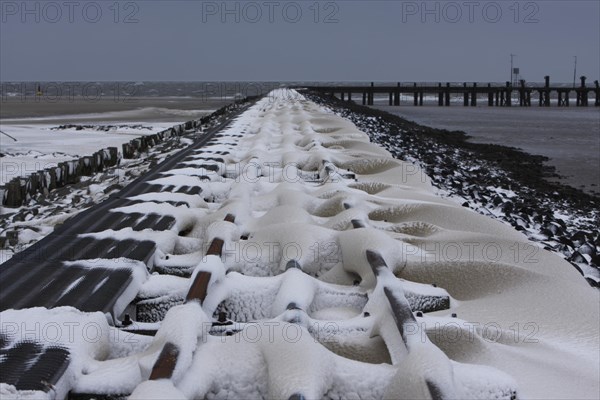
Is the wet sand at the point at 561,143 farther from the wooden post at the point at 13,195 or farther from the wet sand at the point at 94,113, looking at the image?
the wet sand at the point at 94,113

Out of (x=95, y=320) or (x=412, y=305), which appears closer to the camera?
(x=95, y=320)

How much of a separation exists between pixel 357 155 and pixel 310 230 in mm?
3955

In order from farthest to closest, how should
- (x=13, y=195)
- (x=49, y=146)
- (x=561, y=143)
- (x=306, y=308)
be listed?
(x=561, y=143) < (x=49, y=146) < (x=13, y=195) < (x=306, y=308)

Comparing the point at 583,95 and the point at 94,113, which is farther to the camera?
the point at 583,95

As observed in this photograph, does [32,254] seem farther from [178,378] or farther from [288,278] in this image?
[178,378]

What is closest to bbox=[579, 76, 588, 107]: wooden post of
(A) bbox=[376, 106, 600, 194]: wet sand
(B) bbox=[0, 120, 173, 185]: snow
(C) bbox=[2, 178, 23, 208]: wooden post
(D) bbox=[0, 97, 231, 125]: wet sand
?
Result: (A) bbox=[376, 106, 600, 194]: wet sand

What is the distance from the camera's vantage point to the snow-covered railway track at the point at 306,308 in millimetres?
1801

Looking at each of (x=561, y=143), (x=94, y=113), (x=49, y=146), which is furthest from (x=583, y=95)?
(x=49, y=146)

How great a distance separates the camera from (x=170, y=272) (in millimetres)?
2963

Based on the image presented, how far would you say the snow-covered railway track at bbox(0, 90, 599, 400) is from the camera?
1801mm

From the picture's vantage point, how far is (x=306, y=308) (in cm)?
238

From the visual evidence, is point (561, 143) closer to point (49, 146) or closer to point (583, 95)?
point (49, 146)

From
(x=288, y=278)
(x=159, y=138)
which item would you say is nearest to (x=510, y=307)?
(x=288, y=278)

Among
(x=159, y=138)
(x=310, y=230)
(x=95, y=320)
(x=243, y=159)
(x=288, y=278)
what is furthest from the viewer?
(x=159, y=138)
